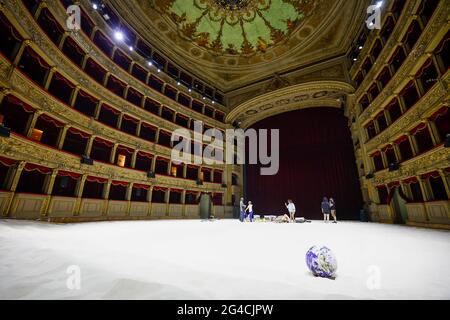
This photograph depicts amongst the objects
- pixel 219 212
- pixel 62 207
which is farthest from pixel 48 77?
pixel 219 212

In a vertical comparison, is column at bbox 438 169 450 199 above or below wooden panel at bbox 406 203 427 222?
above

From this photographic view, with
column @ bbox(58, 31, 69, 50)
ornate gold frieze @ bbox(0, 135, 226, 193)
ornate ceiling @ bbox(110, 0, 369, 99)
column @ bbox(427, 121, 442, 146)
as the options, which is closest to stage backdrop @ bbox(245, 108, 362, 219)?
ornate ceiling @ bbox(110, 0, 369, 99)

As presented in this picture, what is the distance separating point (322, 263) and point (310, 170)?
50.8 ft

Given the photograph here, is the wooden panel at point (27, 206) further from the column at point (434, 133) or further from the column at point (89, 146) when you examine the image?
the column at point (434, 133)

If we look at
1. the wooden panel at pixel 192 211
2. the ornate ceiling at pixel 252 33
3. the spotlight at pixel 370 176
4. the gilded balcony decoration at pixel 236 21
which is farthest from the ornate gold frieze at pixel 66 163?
the spotlight at pixel 370 176

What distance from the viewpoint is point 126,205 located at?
11.8 m

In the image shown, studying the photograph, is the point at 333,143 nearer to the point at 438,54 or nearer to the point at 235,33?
the point at 438,54

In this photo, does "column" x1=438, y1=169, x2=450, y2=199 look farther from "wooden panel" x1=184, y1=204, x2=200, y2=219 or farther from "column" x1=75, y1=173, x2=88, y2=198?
"column" x1=75, y1=173, x2=88, y2=198

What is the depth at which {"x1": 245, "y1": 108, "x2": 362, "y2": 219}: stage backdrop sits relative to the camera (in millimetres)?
14383

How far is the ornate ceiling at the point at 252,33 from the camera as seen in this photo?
549 inches

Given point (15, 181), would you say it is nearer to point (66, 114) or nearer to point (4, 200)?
point (4, 200)

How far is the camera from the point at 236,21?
15883 millimetres

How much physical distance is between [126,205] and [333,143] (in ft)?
52.4
